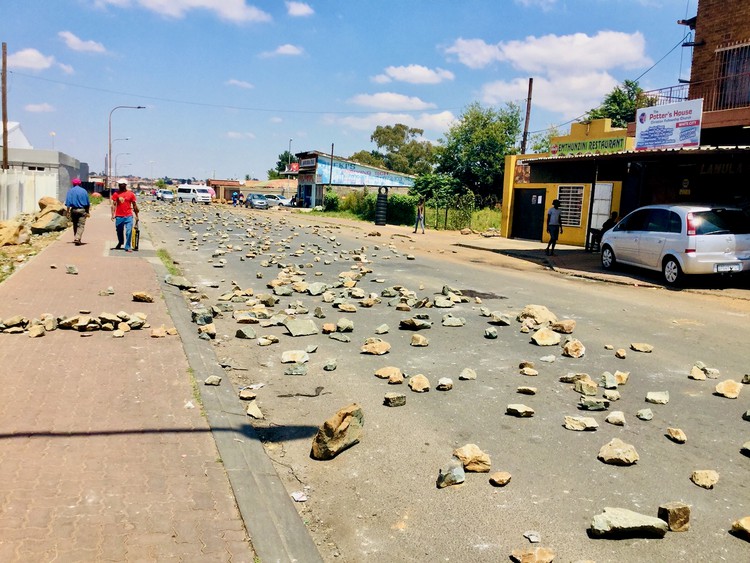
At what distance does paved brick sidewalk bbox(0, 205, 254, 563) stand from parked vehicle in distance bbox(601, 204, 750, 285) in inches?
399

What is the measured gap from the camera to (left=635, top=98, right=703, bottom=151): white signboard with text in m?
17.3

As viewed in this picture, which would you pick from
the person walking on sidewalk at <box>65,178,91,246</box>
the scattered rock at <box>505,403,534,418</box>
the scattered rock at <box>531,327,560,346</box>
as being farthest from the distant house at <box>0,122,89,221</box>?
the scattered rock at <box>505,403,534,418</box>

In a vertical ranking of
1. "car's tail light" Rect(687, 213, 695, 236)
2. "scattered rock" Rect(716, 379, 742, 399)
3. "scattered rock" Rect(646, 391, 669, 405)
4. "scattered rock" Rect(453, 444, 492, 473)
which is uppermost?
"car's tail light" Rect(687, 213, 695, 236)

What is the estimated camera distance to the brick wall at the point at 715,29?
18.0 meters

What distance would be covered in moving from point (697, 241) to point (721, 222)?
2.32 feet

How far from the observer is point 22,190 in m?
27.3

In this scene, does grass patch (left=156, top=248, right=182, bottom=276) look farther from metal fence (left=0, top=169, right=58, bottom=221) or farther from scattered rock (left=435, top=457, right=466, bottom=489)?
metal fence (left=0, top=169, right=58, bottom=221)

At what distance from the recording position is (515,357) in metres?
6.82

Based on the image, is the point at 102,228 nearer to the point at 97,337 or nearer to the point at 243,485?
the point at 97,337

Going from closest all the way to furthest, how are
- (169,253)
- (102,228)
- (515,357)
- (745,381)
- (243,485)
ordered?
(243,485)
(745,381)
(515,357)
(169,253)
(102,228)

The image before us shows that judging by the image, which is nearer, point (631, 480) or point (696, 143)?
point (631, 480)

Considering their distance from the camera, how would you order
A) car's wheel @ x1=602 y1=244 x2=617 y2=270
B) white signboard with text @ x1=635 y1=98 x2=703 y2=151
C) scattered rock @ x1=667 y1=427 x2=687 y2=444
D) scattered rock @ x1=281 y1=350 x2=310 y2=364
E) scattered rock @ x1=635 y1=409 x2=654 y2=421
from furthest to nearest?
white signboard with text @ x1=635 y1=98 x2=703 y2=151, car's wheel @ x1=602 y1=244 x2=617 y2=270, scattered rock @ x1=281 y1=350 x2=310 y2=364, scattered rock @ x1=635 y1=409 x2=654 y2=421, scattered rock @ x1=667 y1=427 x2=687 y2=444

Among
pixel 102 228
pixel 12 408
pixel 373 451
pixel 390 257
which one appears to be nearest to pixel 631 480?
pixel 373 451

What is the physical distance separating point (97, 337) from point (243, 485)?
4156mm
